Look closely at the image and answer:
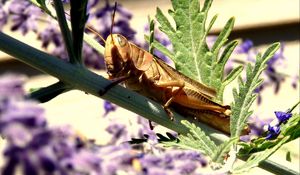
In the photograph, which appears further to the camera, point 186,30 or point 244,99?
point 186,30

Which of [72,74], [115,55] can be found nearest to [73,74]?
[72,74]

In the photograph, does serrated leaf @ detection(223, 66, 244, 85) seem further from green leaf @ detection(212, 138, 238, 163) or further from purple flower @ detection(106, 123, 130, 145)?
purple flower @ detection(106, 123, 130, 145)

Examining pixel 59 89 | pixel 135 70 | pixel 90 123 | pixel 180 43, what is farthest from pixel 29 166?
pixel 90 123

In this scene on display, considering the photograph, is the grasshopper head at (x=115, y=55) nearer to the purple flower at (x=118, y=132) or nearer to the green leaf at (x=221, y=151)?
the green leaf at (x=221, y=151)

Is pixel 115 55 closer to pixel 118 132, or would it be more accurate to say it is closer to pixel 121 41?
pixel 121 41

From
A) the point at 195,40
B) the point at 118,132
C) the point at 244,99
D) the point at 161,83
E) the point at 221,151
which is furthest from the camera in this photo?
the point at 118,132

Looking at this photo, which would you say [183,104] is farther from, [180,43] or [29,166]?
[29,166]
